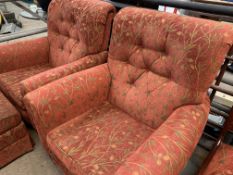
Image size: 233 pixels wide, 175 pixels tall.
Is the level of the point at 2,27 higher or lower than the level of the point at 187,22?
lower

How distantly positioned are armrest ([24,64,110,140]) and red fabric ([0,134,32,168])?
1.30 feet

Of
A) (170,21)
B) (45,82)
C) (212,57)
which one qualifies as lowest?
(45,82)

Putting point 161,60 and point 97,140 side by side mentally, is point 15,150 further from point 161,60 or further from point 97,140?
point 161,60

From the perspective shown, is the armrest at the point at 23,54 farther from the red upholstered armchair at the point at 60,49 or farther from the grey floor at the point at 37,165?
the grey floor at the point at 37,165

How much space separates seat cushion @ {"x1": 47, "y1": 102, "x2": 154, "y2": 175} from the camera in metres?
0.84

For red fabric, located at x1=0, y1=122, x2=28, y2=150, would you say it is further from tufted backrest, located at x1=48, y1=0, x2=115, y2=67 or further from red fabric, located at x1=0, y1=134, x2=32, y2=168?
tufted backrest, located at x1=48, y1=0, x2=115, y2=67

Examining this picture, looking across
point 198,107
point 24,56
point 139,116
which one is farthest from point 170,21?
point 24,56

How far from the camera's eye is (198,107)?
897mm

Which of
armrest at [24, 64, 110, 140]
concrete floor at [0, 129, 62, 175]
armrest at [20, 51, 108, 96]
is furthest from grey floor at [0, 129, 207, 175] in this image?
armrest at [20, 51, 108, 96]

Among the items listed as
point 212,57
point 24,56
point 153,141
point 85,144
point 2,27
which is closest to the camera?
point 153,141

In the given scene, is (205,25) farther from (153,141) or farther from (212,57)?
(153,141)

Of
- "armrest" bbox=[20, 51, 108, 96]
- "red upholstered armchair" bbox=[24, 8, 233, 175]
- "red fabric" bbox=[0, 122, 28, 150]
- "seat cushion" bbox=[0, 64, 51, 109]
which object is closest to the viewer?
"red upholstered armchair" bbox=[24, 8, 233, 175]

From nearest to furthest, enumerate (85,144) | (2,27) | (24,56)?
1. (85,144)
2. (24,56)
3. (2,27)

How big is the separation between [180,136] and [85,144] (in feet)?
1.53
